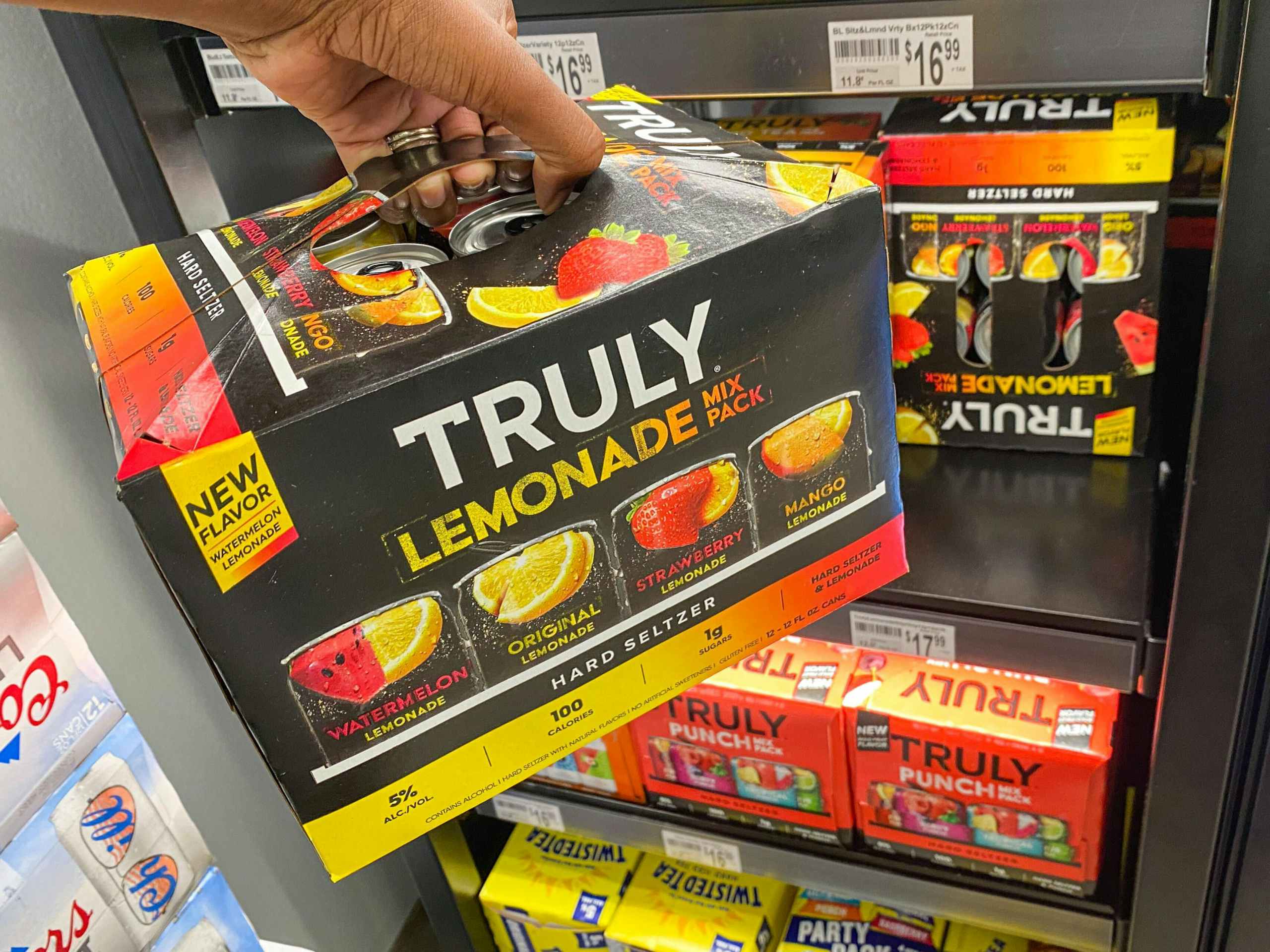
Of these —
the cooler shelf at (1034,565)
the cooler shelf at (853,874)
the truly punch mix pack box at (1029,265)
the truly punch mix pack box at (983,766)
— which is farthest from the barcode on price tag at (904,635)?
the cooler shelf at (853,874)

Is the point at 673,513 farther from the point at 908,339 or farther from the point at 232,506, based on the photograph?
the point at 908,339

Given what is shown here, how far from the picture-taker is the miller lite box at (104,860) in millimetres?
611

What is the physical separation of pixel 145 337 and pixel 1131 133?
0.68m

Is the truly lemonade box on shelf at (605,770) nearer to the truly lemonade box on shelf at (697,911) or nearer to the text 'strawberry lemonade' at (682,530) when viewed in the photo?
the truly lemonade box on shelf at (697,911)

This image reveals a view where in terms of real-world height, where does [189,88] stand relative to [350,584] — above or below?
above

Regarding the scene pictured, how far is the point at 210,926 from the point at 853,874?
2.15 feet

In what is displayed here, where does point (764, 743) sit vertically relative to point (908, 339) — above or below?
below

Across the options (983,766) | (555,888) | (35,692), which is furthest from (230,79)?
(555,888)

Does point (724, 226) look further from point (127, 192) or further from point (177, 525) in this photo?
point (127, 192)

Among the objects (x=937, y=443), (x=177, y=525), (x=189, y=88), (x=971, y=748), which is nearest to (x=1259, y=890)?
(x=971, y=748)

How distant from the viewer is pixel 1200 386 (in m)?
0.68

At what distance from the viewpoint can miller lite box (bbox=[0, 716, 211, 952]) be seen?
2.00ft

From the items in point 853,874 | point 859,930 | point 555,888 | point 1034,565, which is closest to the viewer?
point 1034,565

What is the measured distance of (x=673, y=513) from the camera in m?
0.59
